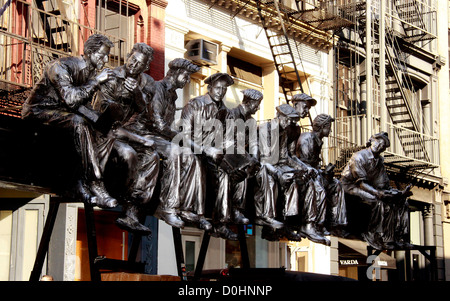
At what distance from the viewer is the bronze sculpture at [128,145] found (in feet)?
31.9

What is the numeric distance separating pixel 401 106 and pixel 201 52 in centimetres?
982

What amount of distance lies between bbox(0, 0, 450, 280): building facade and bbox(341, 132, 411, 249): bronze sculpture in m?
2.72

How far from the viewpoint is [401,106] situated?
2836 centimetres

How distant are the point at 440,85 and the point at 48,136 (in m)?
24.8

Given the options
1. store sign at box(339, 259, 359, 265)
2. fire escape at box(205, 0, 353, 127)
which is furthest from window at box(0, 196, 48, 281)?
store sign at box(339, 259, 359, 265)

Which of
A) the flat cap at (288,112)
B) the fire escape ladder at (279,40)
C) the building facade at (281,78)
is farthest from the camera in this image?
the fire escape ladder at (279,40)

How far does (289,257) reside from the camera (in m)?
24.2

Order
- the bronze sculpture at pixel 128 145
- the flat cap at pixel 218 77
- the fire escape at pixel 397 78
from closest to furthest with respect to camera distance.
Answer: the bronze sculpture at pixel 128 145 → the flat cap at pixel 218 77 → the fire escape at pixel 397 78

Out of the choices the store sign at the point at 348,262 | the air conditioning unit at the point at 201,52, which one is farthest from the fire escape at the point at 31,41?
the store sign at the point at 348,262

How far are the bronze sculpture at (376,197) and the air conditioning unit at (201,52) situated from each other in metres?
6.94

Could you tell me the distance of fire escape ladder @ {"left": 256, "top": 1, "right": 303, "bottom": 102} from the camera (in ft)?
75.3

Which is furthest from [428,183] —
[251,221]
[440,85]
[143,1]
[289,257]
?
[251,221]

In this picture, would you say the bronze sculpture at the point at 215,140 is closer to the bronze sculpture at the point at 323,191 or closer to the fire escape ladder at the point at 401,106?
the bronze sculpture at the point at 323,191
